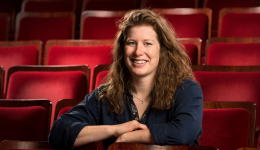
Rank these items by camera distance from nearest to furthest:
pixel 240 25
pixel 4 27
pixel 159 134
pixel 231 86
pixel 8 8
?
1. pixel 159 134
2. pixel 231 86
3. pixel 240 25
4. pixel 4 27
5. pixel 8 8

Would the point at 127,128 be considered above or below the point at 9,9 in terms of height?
below

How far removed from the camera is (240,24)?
0.57m

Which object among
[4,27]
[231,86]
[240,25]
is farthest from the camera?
[4,27]

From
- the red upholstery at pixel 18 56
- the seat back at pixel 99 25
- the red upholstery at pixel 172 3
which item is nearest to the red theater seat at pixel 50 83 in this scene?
the red upholstery at pixel 18 56

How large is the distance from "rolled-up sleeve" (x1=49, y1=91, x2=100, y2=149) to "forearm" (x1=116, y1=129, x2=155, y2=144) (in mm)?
41

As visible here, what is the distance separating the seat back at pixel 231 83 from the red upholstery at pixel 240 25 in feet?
0.73

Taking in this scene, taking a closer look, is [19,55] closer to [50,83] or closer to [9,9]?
[50,83]

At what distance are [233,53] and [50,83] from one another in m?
0.25

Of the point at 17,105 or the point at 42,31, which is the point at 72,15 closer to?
the point at 42,31

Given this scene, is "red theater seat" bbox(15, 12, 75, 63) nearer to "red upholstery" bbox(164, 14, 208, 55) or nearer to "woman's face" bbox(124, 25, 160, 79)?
"red upholstery" bbox(164, 14, 208, 55)

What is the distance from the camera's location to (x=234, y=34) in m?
0.57

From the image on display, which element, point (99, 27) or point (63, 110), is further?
point (99, 27)

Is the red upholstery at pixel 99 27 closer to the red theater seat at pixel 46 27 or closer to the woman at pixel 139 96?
the red theater seat at pixel 46 27

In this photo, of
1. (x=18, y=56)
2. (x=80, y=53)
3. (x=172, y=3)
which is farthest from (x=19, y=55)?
(x=172, y=3)
